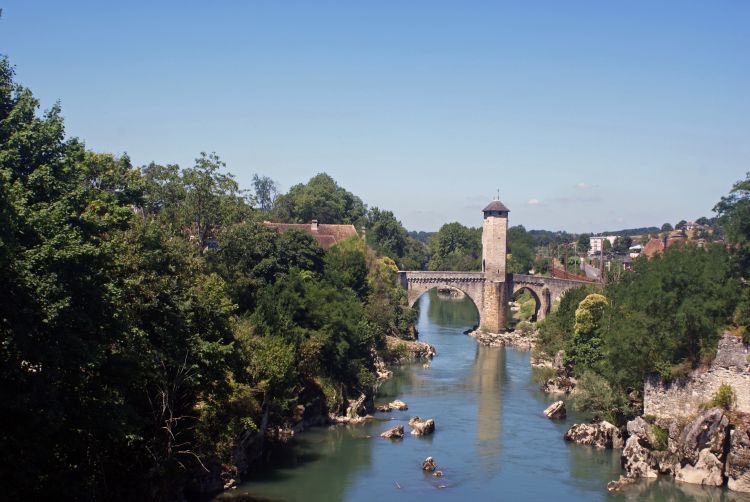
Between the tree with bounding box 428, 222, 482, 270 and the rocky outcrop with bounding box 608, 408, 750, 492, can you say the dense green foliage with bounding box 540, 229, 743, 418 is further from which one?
the tree with bounding box 428, 222, 482, 270

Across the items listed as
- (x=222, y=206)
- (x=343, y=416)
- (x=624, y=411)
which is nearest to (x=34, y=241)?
(x=222, y=206)

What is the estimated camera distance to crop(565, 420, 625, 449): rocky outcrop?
3381 centimetres

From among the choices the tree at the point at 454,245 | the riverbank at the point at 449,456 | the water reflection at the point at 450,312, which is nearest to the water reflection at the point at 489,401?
the riverbank at the point at 449,456

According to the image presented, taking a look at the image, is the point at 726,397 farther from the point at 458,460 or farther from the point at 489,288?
the point at 489,288

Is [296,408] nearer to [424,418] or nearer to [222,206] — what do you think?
[424,418]

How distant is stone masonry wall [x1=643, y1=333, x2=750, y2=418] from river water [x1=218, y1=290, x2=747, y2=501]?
9.08 feet

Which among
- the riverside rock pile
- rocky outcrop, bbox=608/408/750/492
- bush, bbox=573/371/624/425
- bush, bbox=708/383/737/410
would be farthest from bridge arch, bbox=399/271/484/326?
bush, bbox=708/383/737/410

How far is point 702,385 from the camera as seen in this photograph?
30.3 m

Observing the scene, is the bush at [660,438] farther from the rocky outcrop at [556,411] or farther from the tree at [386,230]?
the tree at [386,230]

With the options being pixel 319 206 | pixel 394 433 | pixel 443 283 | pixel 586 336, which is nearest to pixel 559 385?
pixel 586 336

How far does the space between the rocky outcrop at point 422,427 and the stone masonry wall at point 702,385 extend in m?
8.69

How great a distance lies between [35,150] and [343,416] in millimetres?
18707

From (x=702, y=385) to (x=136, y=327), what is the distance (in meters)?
20.1

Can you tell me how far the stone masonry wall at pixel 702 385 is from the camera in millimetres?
28859
